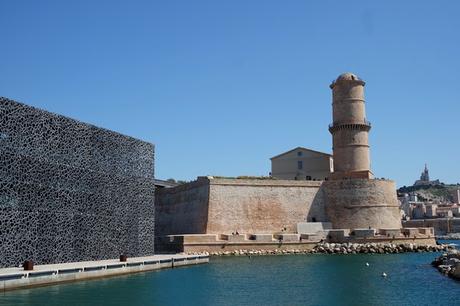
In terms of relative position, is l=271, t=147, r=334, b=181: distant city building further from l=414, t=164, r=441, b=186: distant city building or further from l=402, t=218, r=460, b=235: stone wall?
l=414, t=164, r=441, b=186: distant city building

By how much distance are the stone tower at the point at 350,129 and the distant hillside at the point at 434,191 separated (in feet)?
343

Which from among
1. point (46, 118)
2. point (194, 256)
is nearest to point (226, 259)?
point (194, 256)

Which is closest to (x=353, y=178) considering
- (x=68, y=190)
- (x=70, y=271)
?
(x=68, y=190)

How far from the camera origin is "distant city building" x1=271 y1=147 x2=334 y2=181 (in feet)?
139

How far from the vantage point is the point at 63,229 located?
2028 centimetres

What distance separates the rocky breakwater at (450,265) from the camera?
760 inches

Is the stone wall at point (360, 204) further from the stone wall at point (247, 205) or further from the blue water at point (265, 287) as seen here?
the blue water at point (265, 287)

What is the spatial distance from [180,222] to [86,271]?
18.9 metres

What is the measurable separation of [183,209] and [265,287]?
20.4m

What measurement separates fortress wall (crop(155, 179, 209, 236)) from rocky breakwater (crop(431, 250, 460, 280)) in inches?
562

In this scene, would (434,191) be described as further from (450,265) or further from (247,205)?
(450,265)

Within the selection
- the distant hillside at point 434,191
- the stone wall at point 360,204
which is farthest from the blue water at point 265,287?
the distant hillside at point 434,191

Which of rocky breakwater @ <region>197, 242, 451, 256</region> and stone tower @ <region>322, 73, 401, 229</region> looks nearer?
rocky breakwater @ <region>197, 242, 451, 256</region>

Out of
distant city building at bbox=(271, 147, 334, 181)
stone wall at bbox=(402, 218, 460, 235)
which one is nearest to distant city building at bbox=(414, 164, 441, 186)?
stone wall at bbox=(402, 218, 460, 235)
